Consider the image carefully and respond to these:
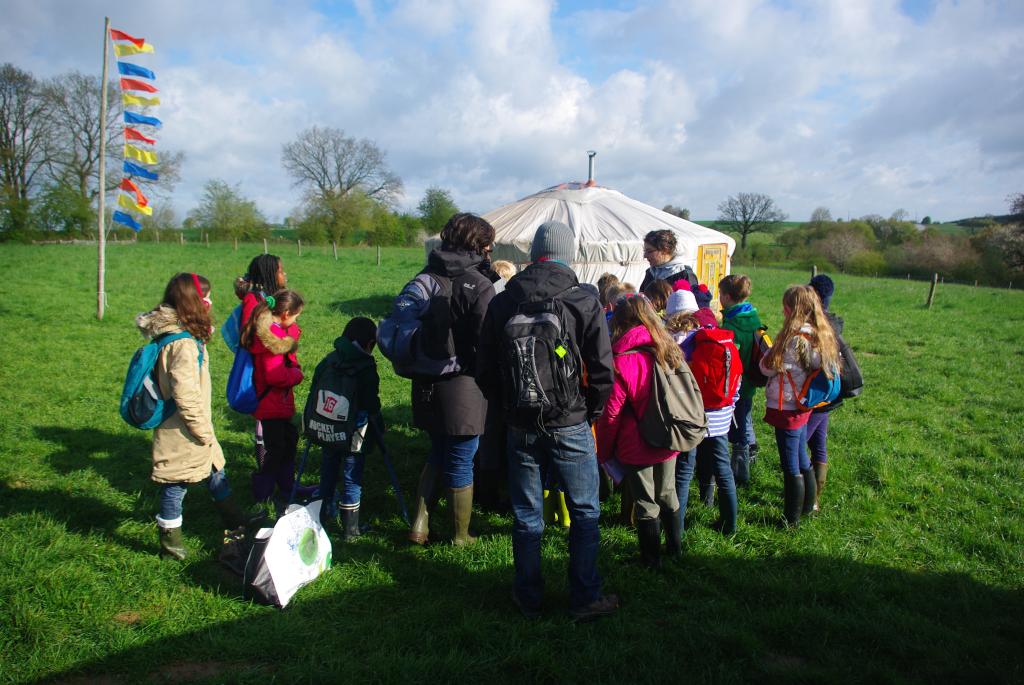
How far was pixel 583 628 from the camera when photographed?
3.10 m

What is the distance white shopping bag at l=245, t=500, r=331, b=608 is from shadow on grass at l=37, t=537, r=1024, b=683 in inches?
3.9

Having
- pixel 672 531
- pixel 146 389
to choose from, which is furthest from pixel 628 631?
pixel 146 389

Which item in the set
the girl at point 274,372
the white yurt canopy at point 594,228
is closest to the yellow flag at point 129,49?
the white yurt canopy at point 594,228

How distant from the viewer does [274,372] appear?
4207 millimetres

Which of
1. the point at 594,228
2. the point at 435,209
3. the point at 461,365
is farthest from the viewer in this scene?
the point at 435,209

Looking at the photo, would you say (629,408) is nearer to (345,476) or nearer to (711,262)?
(345,476)

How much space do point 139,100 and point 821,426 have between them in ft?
38.4

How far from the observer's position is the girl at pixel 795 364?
13.1 feet

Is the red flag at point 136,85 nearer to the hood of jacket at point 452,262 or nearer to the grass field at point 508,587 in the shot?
the grass field at point 508,587

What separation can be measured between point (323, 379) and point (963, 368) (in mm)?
9807

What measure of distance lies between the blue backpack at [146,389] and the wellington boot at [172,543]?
0.69 m

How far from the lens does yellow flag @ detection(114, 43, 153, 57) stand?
10.6 m

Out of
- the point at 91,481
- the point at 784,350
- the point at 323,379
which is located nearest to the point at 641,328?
the point at 784,350

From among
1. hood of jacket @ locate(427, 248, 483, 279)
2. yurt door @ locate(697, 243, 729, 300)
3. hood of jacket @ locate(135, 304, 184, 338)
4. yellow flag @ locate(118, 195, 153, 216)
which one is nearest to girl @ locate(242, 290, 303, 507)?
hood of jacket @ locate(135, 304, 184, 338)
